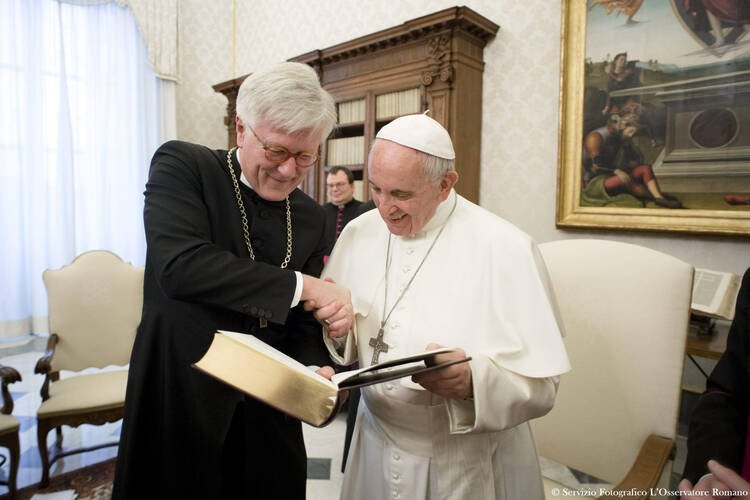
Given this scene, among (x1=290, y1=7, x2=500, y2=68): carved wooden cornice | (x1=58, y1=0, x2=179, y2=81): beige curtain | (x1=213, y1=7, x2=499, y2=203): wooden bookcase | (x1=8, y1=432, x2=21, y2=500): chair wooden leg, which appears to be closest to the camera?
(x1=8, y1=432, x2=21, y2=500): chair wooden leg

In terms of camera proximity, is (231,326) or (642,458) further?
(642,458)

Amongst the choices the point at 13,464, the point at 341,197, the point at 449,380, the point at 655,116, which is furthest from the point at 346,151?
the point at 449,380

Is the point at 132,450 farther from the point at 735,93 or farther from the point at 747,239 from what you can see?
the point at 735,93

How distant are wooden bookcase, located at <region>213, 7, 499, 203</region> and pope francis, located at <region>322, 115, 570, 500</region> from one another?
2.82m

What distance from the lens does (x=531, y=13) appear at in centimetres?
406

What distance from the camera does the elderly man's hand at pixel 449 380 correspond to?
3.75 ft

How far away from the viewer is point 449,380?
1156 millimetres

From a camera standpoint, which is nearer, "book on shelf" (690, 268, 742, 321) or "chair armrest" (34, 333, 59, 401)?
"book on shelf" (690, 268, 742, 321)

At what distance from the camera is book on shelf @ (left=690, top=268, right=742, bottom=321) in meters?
2.70

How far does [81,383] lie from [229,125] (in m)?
4.62

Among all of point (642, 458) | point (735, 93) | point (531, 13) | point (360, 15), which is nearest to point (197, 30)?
point (360, 15)

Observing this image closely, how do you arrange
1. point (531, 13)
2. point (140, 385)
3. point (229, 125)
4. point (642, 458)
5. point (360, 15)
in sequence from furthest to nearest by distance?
point (229, 125) < point (360, 15) < point (531, 13) < point (642, 458) < point (140, 385)

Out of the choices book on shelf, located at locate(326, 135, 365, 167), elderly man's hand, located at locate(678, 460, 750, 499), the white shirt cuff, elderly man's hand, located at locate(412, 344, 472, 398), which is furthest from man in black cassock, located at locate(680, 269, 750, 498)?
book on shelf, located at locate(326, 135, 365, 167)

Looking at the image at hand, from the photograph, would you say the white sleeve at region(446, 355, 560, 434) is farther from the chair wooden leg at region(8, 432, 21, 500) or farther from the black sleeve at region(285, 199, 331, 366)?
the chair wooden leg at region(8, 432, 21, 500)
